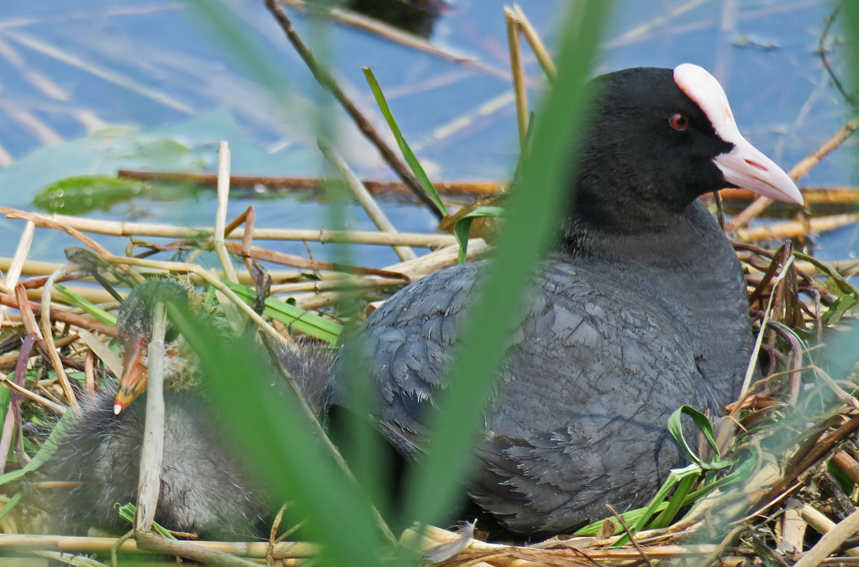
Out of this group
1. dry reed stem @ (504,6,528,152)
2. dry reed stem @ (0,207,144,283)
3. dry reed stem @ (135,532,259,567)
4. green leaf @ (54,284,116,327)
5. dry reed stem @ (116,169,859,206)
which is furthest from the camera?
dry reed stem @ (116,169,859,206)

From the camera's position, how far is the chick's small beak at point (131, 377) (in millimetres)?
1879

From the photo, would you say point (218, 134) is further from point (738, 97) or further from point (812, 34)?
point (812, 34)

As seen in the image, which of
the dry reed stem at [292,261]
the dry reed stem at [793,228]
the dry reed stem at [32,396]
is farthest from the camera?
the dry reed stem at [793,228]

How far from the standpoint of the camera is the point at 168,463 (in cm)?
179

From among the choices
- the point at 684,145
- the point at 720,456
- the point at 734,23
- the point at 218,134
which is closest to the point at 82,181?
the point at 218,134

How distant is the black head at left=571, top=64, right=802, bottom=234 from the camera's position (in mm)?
2045

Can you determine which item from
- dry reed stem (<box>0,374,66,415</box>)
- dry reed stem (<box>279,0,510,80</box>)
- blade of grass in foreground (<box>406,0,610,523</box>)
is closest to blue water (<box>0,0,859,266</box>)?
dry reed stem (<box>279,0,510,80</box>)

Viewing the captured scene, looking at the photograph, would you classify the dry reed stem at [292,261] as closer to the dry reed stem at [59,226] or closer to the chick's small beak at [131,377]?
the dry reed stem at [59,226]

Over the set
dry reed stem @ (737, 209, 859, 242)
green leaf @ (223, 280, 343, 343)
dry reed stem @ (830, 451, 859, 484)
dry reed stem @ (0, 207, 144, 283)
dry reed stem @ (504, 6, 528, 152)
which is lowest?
dry reed stem @ (830, 451, 859, 484)

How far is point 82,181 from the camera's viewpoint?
3.51 meters

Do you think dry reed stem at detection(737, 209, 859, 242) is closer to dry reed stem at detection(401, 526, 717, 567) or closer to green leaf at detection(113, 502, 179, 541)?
dry reed stem at detection(401, 526, 717, 567)

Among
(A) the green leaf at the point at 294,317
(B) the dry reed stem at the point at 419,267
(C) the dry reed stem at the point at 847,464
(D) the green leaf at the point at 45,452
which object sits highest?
(B) the dry reed stem at the point at 419,267

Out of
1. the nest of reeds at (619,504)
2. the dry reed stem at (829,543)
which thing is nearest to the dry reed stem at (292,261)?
the nest of reeds at (619,504)

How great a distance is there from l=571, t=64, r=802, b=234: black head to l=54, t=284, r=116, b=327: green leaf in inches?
51.8
